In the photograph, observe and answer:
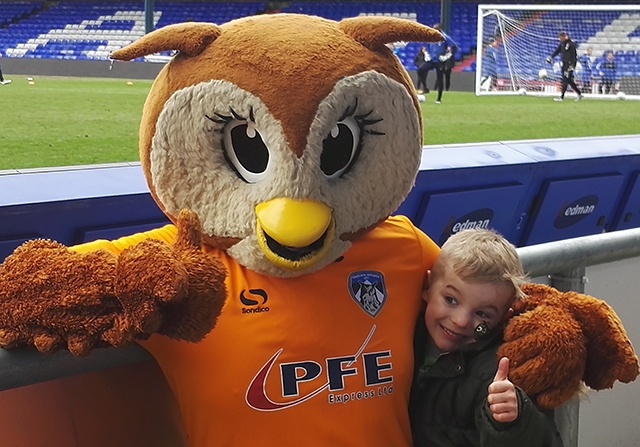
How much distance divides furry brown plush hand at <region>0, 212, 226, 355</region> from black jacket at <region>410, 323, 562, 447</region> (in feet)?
1.82

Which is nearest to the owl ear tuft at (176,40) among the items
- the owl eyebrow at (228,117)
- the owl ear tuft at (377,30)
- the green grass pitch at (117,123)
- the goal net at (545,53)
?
the owl eyebrow at (228,117)

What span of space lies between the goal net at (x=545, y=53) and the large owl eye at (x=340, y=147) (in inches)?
585

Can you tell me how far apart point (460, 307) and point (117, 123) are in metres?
6.45

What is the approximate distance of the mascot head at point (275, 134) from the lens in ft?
4.44

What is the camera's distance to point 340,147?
1420 mm

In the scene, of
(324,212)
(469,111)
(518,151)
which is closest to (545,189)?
(518,151)

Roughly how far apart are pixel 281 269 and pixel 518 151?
Result: 2994mm

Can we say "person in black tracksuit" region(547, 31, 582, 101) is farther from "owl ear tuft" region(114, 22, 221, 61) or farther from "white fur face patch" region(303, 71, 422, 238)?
"owl ear tuft" region(114, 22, 221, 61)

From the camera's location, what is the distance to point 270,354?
1389 mm

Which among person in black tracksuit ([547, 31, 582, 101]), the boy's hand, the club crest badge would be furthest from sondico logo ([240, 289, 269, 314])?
person in black tracksuit ([547, 31, 582, 101])

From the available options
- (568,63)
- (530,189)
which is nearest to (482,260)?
(530,189)

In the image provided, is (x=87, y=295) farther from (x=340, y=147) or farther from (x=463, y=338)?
(x=463, y=338)

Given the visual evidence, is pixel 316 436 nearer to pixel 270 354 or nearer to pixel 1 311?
pixel 270 354

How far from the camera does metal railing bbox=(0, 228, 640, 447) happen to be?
114 centimetres
